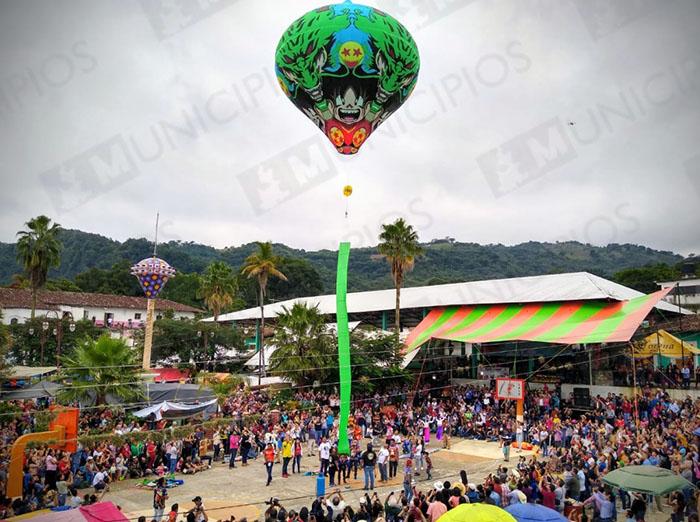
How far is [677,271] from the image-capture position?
224 ft

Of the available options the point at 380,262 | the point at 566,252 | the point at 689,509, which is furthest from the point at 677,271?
the point at 566,252

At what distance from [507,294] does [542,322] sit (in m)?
5.28

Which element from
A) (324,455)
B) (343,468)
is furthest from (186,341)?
(343,468)

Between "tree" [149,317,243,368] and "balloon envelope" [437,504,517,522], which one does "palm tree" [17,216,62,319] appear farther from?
"balloon envelope" [437,504,517,522]

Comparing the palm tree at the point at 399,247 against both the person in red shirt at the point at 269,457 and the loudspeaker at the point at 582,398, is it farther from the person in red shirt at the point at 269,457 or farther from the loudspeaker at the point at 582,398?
the person in red shirt at the point at 269,457

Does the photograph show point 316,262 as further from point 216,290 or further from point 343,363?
point 343,363

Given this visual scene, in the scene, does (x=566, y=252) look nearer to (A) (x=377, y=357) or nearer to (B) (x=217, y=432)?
(A) (x=377, y=357)

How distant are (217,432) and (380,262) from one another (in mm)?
90777

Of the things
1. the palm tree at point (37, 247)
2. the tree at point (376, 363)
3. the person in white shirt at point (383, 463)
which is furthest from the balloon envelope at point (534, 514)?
the palm tree at point (37, 247)

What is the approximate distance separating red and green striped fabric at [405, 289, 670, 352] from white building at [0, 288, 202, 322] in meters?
35.1

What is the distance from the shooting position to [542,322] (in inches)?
948

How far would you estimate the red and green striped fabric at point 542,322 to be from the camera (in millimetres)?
20750

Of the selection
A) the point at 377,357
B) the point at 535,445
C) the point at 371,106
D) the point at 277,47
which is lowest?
the point at 535,445

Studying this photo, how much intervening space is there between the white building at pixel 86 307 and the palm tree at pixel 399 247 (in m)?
30.8
